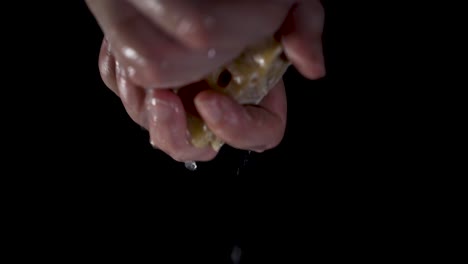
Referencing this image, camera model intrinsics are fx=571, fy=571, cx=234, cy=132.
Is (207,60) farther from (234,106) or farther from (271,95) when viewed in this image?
(271,95)

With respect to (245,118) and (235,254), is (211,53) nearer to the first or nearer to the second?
(245,118)

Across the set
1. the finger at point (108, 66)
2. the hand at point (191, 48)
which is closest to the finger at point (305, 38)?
the hand at point (191, 48)

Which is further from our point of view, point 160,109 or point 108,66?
point 108,66

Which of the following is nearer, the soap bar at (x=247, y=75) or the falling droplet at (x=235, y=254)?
the soap bar at (x=247, y=75)

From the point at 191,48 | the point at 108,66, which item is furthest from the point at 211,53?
the point at 108,66

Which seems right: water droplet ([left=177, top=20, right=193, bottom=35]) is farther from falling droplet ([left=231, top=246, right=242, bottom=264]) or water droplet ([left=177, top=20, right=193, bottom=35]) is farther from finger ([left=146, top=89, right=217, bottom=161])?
falling droplet ([left=231, top=246, right=242, bottom=264])

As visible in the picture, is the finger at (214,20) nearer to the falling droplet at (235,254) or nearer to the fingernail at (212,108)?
the fingernail at (212,108)

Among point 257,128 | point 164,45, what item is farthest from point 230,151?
point 164,45

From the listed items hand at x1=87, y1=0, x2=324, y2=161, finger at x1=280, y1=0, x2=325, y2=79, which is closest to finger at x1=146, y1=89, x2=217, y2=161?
hand at x1=87, y1=0, x2=324, y2=161
